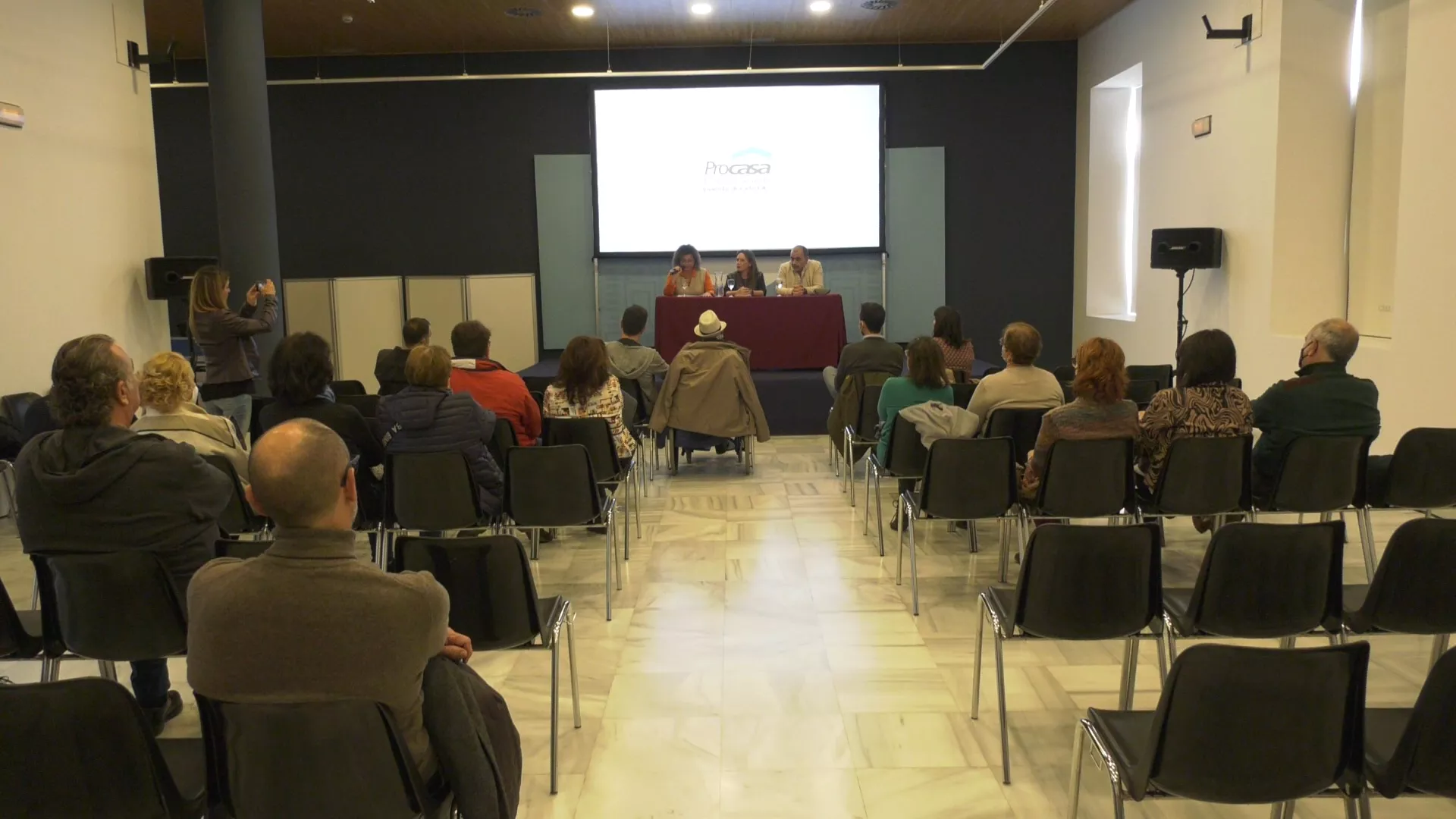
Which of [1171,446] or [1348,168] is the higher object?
[1348,168]

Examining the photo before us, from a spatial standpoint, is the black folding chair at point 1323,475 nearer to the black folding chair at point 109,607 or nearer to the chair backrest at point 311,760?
the chair backrest at point 311,760

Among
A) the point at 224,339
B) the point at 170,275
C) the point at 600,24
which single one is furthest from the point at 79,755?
the point at 600,24

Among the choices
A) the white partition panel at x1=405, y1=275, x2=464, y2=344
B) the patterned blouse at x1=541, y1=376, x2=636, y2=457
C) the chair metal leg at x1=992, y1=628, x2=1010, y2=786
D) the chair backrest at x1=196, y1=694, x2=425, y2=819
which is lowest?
the chair metal leg at x1=992, y1=628, x2=1010, y2=786

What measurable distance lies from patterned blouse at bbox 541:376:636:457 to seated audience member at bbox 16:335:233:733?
2495mm

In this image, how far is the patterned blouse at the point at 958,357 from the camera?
6504 millimetres

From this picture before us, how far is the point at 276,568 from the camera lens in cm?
171

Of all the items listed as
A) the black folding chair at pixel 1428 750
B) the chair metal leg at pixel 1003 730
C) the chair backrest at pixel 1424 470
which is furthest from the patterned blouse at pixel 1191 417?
the black folding chair at pixel 1428 750

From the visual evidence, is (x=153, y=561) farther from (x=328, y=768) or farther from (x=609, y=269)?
(x=609, y=269)

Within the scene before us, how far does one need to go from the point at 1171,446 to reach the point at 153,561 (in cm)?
354

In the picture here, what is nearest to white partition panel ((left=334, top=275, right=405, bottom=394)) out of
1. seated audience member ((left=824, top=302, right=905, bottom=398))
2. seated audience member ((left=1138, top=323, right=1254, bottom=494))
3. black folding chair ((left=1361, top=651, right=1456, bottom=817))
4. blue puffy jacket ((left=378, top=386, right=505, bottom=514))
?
seated audience member ((left=824, top=302, right=905, bottom=398))

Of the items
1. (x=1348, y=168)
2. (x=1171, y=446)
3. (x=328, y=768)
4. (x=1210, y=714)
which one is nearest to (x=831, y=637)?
(x=1171, y=446)

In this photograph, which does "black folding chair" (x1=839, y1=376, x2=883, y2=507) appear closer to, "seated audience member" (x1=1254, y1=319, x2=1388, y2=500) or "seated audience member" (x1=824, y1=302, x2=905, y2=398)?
"seated audience member" (x1=824, y1=302, x2=905, y2=398)

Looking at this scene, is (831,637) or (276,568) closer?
(276,568)

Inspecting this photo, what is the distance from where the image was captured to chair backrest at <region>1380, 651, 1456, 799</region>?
1.92 metres
